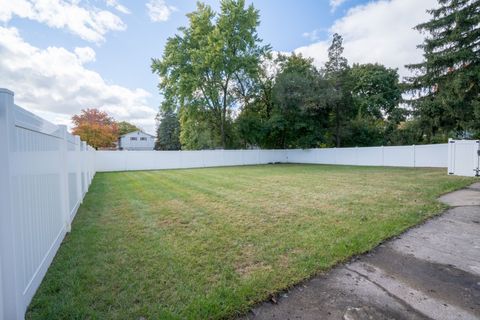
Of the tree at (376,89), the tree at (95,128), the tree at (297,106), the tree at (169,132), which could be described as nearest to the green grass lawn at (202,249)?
the tree at (297,106)

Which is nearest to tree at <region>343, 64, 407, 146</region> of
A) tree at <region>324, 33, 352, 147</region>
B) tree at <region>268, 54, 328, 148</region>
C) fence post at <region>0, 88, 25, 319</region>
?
tree at <region>324, 33, 352, 147</region>

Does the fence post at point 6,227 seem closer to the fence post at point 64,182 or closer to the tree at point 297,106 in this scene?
the fence post at point 64,182

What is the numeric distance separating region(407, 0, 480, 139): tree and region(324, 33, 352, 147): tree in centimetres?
518

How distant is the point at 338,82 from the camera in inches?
776

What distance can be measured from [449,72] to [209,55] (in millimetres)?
15497

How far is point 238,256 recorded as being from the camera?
2820 millimetres

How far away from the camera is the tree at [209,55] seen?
19.9 metres

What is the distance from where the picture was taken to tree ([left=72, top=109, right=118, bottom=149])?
32062mm

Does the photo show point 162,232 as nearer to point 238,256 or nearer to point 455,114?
point 238,256

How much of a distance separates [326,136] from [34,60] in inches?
814

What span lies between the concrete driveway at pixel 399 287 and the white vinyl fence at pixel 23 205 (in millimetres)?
1567

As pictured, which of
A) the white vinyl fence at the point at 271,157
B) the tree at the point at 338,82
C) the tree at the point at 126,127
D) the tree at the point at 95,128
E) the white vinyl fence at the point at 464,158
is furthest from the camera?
the tree at the point at 126,127

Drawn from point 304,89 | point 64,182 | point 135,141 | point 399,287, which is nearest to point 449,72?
point 304,89

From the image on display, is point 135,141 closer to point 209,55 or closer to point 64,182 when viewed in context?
point 209,55
